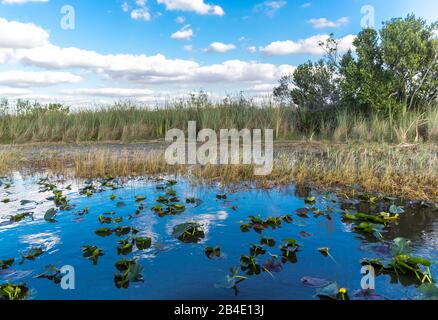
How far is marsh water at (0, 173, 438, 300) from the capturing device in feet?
10.1

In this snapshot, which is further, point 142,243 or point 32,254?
point 142,243

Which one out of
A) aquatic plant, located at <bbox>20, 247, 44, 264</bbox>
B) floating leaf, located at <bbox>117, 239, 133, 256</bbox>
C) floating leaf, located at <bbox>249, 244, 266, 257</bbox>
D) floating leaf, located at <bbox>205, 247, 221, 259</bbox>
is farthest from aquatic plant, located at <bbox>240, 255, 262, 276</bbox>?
aquatic plant, located at <bbox>20, 247, 44, 264</bbox>

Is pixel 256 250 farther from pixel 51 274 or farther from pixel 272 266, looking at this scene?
pixel 51 274

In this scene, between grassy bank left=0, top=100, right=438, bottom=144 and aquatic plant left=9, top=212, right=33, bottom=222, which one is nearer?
aquatic plant left=9, top=212, right=33, bottom=222

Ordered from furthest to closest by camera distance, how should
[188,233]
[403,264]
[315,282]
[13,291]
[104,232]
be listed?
[104,232] < [188,233] < [403,264] < [315,282] < [13,291]

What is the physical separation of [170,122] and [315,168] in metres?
7.94

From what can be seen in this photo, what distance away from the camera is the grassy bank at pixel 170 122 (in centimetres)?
1240

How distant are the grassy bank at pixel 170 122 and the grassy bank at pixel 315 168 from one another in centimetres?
260

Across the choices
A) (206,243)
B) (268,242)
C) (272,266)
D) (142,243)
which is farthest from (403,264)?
(142,243)

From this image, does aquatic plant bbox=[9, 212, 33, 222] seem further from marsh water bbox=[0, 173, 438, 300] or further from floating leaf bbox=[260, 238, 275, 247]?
floating leaf bbox=[260, 238, 275, 247]

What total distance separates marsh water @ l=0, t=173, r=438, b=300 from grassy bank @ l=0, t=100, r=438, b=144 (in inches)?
267

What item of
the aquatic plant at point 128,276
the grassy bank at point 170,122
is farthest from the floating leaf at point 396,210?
the grassy bank at point 170,122

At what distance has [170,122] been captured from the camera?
13883 mm
